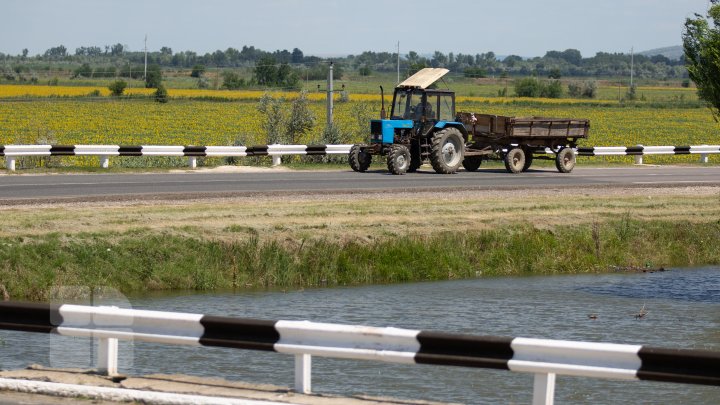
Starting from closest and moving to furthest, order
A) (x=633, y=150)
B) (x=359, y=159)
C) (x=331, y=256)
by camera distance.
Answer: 1. (x=331, y=256)
2. (x=359, y=159)
3. (x=633, y=150)

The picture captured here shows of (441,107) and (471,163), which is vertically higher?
(441,107)

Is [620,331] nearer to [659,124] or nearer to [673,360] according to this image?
[673,360]

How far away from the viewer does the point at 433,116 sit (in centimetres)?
3134

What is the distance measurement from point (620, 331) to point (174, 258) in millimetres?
7361

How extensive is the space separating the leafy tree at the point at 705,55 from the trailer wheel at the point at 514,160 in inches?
341

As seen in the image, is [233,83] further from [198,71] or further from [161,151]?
[161,151]

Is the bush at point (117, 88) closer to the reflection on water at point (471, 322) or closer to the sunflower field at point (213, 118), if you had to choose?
the sunflower field at point (213, 118)

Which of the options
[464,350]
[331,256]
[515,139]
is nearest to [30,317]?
[464,350]

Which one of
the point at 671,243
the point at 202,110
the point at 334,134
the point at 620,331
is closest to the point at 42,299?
the point at 620,331

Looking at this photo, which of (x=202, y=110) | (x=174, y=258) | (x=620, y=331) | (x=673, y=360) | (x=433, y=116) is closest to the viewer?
(x=673, y=360)

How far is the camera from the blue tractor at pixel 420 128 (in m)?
31.0

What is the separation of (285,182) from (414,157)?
5346 millimetres

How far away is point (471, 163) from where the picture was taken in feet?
113

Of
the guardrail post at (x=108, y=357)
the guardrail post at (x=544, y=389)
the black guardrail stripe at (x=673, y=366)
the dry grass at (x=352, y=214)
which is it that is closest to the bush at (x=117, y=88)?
the dry grass at (x=352, y=214)
